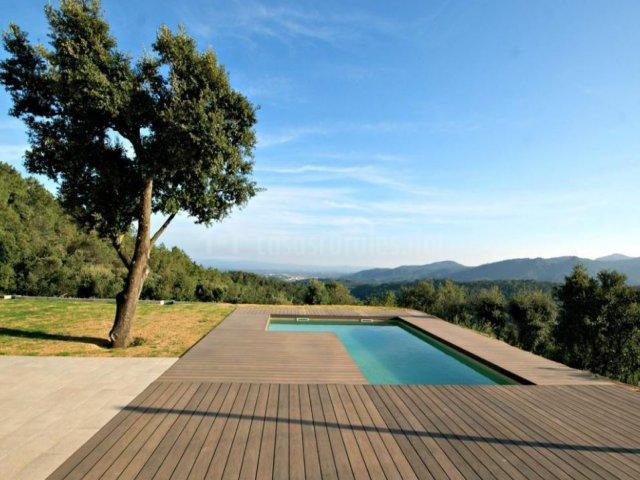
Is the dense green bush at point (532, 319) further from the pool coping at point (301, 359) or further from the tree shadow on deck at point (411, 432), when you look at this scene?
the tree shadow on deck at point (411, 432)

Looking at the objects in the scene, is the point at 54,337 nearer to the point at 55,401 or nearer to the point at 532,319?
the point at 55,401

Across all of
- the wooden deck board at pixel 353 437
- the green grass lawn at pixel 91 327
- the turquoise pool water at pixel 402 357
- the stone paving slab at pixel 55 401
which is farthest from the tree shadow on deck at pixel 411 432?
the green grass lawn at pixel 91 327

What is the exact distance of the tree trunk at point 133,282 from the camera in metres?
8.99

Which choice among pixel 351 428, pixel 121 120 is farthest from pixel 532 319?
pixel 121 120

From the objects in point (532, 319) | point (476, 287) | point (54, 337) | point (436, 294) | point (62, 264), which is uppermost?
point (62, 264)

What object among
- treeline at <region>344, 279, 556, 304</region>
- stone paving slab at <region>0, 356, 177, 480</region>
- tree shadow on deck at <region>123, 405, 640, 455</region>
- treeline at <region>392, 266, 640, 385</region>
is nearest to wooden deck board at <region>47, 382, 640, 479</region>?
tree shadow on deck at <region>123, 405, 640, 455</region>

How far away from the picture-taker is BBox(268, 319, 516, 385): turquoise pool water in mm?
8398

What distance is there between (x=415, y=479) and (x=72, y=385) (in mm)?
5917

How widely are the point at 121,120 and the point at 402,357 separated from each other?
993 cm

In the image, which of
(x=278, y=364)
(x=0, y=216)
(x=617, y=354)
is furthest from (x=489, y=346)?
(x=0, y=216)

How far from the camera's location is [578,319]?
20531 millimetres

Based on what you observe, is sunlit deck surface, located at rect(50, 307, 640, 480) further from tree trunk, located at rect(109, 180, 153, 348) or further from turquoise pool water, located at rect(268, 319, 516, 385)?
tree trunk, located at rect(109, 180, 153, 348)

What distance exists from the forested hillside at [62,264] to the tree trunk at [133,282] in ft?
42.2

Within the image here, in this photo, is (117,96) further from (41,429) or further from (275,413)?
(275,413)
